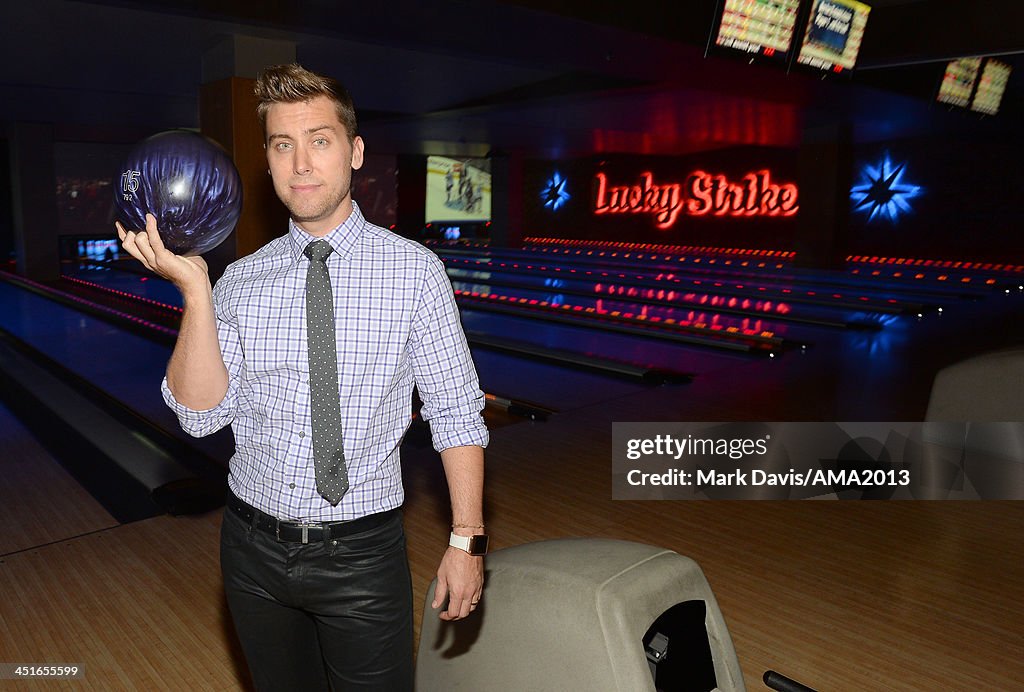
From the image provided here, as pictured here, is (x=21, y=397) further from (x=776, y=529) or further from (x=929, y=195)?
(x=929, y=195)

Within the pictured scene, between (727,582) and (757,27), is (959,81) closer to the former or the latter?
(757,27)

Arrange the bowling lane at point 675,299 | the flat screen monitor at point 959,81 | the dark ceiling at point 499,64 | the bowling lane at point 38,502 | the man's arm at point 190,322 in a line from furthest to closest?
the bowling lane at point 675,299
the flat screen monitor at point 959,81
the dark ceiling at point 499,64
the bowling lane at point 38,502
the man's arm at point 190,322

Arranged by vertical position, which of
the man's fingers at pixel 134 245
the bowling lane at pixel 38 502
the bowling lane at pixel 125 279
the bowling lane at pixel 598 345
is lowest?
the bowling lane at pixel 125 279

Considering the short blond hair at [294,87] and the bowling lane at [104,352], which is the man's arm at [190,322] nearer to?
the short blond hair at [294,87]

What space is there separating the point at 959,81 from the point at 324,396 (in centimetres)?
735

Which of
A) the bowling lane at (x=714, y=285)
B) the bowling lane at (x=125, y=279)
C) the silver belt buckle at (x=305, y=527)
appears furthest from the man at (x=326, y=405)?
the bowling lane at (x=125, y=279)

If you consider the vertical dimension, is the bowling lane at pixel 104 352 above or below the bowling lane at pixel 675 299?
below

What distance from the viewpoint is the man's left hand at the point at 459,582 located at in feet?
4.10

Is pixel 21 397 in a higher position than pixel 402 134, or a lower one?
lower

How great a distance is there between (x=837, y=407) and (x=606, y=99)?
5090 millimetres

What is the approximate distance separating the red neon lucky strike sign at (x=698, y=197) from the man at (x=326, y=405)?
14094 mm

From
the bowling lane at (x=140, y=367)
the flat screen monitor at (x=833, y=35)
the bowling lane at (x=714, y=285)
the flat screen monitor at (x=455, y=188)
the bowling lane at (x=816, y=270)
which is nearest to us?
the bowling lane at (x=140, y=367)

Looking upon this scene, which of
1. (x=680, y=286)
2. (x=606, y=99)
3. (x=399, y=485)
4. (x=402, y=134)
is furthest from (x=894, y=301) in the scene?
(x=399, y=485)

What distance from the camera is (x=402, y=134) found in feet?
41.1
